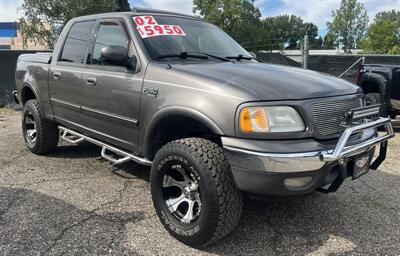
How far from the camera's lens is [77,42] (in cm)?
484

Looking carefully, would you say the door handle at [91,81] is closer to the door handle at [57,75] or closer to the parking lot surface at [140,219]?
the door handle at [57,75]

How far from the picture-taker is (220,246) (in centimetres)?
323

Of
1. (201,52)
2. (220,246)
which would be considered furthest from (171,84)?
(220,246)

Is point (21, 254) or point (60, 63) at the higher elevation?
point (60, 63)

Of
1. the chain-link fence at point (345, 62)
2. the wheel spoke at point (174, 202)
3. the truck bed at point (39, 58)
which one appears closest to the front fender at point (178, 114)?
the wheel spoke at point (174, 202)

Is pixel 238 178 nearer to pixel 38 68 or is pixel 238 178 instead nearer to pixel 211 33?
pixel 211 33

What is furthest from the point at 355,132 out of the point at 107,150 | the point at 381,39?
the point at 381,39

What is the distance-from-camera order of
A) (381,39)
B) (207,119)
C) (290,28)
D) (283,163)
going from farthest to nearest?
(290,28)
(381,39)
(207,119)
(283,163)

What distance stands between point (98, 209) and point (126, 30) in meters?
1.75

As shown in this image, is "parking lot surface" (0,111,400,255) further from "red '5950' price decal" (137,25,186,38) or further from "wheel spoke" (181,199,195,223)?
"red '5950' price decal" (137,25,186,38)

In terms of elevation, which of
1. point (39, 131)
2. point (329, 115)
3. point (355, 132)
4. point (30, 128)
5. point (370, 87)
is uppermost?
point (329, 115)

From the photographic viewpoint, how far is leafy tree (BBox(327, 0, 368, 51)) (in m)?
72.8

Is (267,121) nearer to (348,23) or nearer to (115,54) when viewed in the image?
(115,54)

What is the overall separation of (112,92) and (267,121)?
5.63 feet
